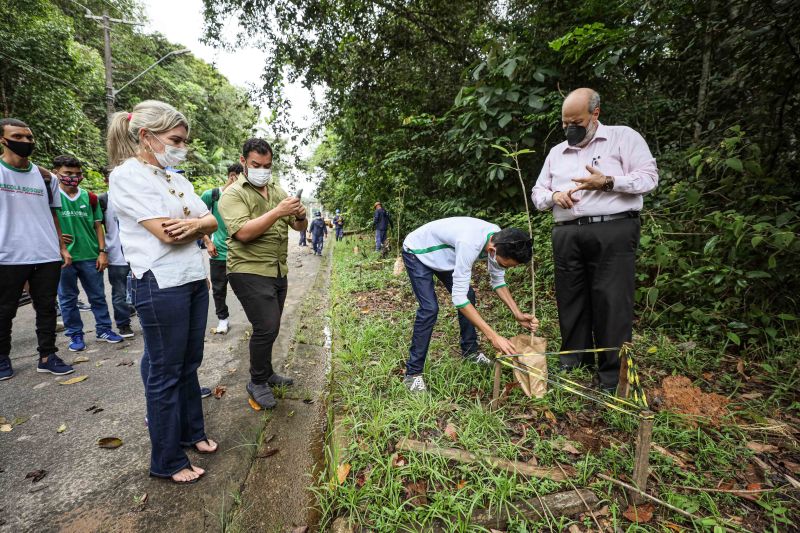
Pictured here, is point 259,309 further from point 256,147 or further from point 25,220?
point 25,220

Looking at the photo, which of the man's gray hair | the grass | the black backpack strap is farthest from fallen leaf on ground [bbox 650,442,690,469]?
the black backpack strap

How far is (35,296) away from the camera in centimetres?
297

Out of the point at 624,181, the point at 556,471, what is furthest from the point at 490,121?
the point at 556,471

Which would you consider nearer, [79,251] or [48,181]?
[48,181]

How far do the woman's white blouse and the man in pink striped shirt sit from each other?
7.54 ft

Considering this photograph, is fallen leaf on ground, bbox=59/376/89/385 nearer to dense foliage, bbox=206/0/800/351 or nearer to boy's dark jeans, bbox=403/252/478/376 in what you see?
boy's dark jeans, bbox=403/252/478/376

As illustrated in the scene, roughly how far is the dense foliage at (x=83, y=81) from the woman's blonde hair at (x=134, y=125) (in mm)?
6163

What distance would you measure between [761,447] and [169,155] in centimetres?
356

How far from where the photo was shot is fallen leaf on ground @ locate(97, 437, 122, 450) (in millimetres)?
2154

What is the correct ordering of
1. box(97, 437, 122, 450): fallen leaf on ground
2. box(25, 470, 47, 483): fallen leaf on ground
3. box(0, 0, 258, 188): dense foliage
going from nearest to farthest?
box(25, 470, 47, 483): fallen leaf on ground < box(97, 437, 122, 450): fallen leaf on ground < box(0, 0, 258, 188): dense foliage

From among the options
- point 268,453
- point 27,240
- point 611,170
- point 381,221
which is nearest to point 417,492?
point 268,453

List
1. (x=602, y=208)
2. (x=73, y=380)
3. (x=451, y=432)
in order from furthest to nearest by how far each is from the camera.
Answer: (x=73, y=380)
(x=602, y=208)
(x=451, y=432)

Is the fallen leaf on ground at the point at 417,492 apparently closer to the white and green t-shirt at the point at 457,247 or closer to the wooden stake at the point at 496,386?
the wooden stake at the point at 496,386

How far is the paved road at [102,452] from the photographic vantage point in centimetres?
168
